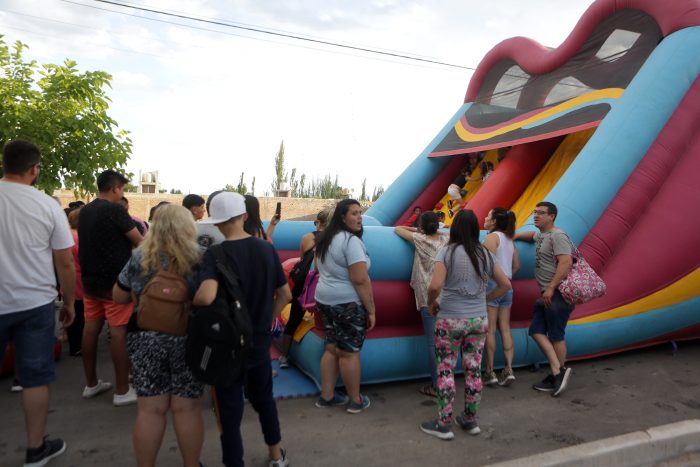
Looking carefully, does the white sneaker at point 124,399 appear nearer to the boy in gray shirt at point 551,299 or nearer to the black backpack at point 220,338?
the black backpack at point 220,338

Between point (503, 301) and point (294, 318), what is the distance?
1731mm

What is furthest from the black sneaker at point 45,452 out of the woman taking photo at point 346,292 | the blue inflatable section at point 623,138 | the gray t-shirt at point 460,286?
the blue inflatable section at point 623,138

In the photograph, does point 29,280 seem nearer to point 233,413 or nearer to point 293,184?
point 233,413

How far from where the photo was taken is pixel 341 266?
11.0ft

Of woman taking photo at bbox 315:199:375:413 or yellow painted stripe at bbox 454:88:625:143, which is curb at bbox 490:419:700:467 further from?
yellow painted stripe at bbox 454:88:625:143

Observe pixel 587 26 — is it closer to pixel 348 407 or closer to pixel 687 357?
pixel 687 357

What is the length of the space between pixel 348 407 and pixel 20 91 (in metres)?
6.34

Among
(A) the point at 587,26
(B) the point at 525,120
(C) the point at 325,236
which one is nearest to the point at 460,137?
(B) the point at 525,120

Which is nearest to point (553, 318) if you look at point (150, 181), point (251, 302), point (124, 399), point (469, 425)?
point (469, 425)

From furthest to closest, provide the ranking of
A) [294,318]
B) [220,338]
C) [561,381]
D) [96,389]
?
[294,318], [561,381], [96,389], [220,338]

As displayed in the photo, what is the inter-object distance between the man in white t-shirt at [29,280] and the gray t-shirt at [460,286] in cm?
225

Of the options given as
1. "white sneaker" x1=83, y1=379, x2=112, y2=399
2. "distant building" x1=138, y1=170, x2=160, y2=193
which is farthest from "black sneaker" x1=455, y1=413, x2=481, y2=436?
"distant building" x1=138, y1=170, x2=160, y2=193

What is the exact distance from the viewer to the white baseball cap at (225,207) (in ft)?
8.11

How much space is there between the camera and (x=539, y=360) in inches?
176
